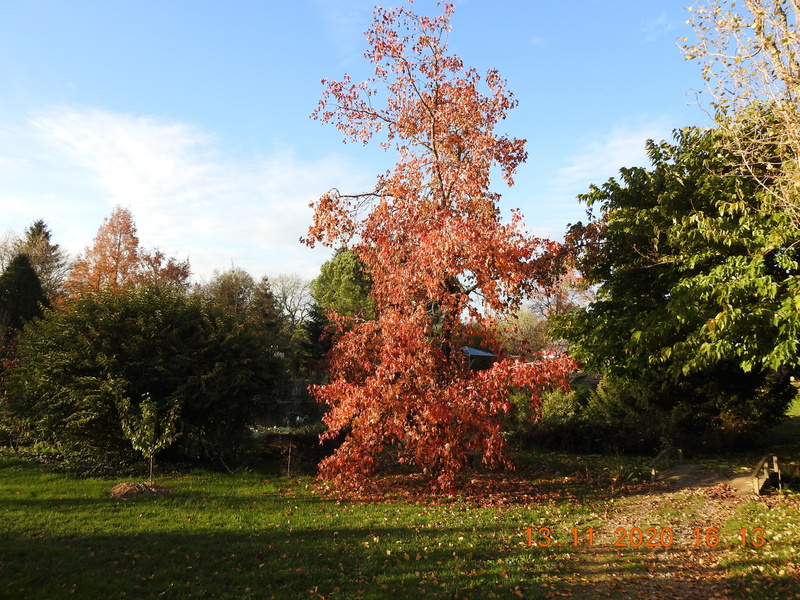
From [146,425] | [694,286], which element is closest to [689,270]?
[694,286]

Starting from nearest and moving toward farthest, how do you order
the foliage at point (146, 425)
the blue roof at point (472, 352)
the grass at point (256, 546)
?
the grass at point (256, 546) → the foliage at point (146, 425) → the blue roof at point (472, 352)

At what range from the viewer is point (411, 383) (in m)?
10.3

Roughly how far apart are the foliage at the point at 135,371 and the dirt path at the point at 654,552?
340 inches

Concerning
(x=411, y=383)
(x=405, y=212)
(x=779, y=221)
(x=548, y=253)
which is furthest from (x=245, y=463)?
(x=779, y=221)

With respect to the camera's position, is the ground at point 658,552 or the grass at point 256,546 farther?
the ground at point 658,552

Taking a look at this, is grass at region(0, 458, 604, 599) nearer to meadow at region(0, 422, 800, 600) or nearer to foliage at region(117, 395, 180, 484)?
meadow at region(0, 422, 800, 600)

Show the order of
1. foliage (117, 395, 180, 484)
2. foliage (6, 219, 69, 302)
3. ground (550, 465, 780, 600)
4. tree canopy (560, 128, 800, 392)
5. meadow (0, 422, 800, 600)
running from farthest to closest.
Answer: foliage (6, 219, 69, 302) < foliage (117, 395, 180, 484) < tree canopy (560, 128, 800, 392) < ground (550, 465, 780, 600) < meadow (0, 422, 800, 600)

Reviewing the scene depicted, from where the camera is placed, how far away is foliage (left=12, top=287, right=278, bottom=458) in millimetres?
11672

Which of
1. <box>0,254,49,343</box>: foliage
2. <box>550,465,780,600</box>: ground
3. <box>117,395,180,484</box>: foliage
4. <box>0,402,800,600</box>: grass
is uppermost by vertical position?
<box>0,254,49,343</box>: foliage

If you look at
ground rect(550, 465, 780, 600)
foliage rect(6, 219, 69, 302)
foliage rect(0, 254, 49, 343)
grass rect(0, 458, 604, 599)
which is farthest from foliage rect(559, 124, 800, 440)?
foliage rect(6, 219, 69, 302)
